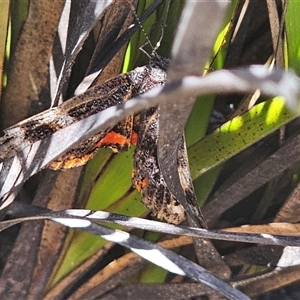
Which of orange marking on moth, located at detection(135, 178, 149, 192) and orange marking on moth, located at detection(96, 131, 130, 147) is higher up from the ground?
orange marking on moth, located at detection(96, 131, 130, 147)

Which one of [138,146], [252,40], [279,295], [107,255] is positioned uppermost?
[252,40]

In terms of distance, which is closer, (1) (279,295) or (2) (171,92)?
(2) (171,92)

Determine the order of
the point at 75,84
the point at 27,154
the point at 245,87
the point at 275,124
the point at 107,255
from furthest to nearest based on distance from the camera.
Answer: the point at 107,255
the point at 75,84
the point at 275,124
the point at 27,154
the point at 245,87

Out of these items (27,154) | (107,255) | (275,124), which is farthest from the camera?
(107,255)

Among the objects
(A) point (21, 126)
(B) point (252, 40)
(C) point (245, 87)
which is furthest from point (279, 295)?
(C) point (245, 87)

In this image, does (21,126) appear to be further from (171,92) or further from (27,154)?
(171,92)

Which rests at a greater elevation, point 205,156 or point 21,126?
point 21,126

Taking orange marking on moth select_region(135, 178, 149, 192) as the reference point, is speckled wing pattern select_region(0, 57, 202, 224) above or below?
above

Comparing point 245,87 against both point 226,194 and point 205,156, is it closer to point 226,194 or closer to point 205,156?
point 205,156

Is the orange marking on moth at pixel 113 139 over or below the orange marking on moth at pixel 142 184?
over

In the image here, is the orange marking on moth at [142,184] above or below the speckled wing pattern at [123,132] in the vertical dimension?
below
